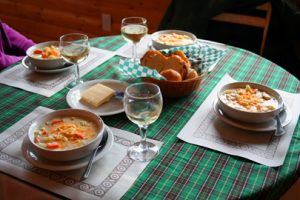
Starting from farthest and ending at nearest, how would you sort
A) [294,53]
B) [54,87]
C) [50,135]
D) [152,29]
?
[152,29], [294,53], [54,87], [50,135]

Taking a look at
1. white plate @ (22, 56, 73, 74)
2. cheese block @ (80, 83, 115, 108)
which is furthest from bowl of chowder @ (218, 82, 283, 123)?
white plate @ (22, 56, 73, 74)

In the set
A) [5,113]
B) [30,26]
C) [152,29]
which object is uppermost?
[5,113]

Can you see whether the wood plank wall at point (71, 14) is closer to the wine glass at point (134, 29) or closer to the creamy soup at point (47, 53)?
the wine glass at point (134, 29)

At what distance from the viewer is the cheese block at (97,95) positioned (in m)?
1.17

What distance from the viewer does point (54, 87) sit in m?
1.29

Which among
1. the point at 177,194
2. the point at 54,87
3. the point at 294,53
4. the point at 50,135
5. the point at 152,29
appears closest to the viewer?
the point at 177,194

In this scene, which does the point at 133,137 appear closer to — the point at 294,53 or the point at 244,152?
the point at 244,152

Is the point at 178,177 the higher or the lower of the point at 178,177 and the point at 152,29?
the higher

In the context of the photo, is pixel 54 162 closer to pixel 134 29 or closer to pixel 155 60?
pixel 155 60

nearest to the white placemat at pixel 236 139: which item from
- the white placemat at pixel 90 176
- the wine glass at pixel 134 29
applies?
A: the white placemat at pixel 90 176

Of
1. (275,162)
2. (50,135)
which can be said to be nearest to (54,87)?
(50,135)

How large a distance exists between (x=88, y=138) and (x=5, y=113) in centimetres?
36

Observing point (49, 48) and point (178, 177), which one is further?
point (49, 48)

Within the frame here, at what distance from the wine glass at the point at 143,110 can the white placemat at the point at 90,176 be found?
0.03 m
